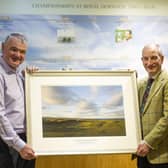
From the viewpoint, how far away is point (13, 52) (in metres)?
2.54

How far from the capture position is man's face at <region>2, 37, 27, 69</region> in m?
2.54

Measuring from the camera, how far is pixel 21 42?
260 cm

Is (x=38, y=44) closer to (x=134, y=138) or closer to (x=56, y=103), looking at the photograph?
(x=56, y=103)

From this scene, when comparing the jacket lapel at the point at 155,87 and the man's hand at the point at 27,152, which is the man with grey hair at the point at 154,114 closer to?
the jacket lapel at the point at 155,87

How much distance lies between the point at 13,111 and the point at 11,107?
0.03 m

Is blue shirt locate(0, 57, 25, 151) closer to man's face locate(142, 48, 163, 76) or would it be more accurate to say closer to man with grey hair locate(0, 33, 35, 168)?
man with grey hair locate(0, 33, 35, 168)

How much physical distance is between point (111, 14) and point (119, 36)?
0.22 meters

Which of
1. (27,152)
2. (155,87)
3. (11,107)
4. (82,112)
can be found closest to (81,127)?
(82,112)

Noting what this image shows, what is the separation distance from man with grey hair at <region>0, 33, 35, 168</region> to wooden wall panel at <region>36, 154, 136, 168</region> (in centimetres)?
41

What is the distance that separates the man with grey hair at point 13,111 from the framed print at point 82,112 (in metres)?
0.07

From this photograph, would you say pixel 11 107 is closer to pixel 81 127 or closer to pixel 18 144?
pixel 18 144

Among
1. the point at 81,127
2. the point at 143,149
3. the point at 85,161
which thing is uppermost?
the point at 81,127

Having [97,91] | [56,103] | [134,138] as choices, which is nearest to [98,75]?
[97,91]

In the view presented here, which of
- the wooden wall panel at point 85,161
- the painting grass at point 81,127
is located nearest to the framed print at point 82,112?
the painting grass at point 81,127
